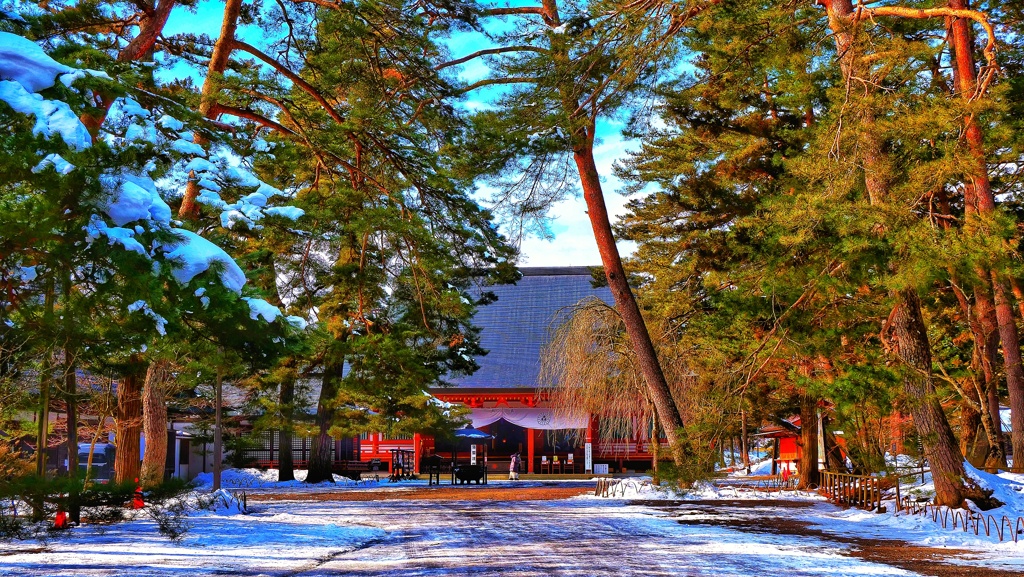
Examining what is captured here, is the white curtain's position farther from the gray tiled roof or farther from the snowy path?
the snowy path

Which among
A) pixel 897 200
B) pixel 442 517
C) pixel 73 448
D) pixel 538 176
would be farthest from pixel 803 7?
pixel 73 448

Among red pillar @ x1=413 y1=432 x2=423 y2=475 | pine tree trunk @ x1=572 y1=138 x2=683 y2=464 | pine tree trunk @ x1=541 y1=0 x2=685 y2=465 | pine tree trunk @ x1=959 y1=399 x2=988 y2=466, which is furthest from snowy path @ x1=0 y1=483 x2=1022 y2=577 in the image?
red pillar @ x1=413 y1=432 x2=423 y2=475

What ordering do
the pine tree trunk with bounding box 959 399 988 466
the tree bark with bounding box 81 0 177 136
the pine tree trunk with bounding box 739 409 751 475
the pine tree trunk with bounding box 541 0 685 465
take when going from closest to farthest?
the tree bark with bounding box 81 0 177 136, the pine tree trunk with bounding box 739 409 751 475, the pine tree trunk with bounding box 541 0 685 465, the pine tree trunk with bounding box 959 399 988 466

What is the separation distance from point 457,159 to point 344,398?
8932mm

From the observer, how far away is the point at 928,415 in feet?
32.9

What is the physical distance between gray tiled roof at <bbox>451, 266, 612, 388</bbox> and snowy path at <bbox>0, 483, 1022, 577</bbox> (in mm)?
15060

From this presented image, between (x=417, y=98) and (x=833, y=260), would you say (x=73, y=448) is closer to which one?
(x=417, y=98)

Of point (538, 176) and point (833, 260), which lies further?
point (538, 176)

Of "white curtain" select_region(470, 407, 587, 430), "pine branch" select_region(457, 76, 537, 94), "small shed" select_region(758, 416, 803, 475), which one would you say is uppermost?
"pine branch" select_region(457, 76, 537, 94)

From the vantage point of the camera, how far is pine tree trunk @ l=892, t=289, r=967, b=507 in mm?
9883

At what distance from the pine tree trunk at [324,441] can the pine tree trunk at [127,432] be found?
8.61m

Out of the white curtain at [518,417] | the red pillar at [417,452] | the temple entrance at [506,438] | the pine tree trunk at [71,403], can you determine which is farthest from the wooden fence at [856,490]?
the temple entrance at [506,438]

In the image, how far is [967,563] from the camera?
6961mm

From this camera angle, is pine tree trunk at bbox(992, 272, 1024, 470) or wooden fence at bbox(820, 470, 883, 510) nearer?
pine tree trunk at bbox(992, 272, 1024, 470)
